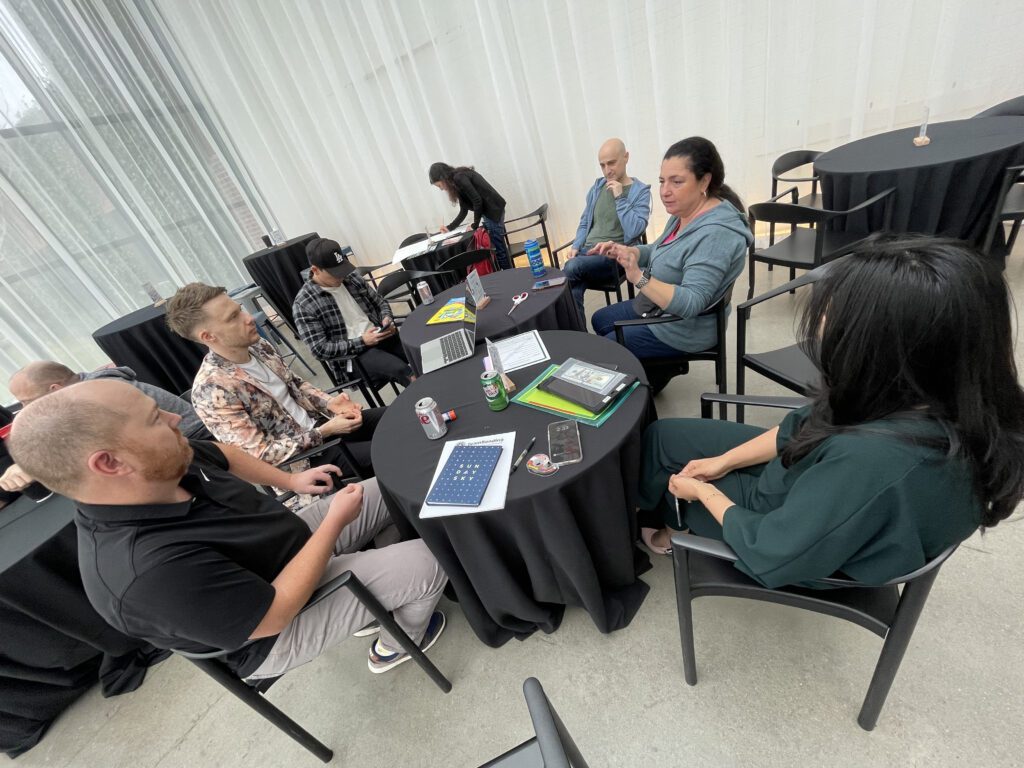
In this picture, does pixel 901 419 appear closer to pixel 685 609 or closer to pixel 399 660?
pixel 685 609

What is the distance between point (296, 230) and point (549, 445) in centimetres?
579

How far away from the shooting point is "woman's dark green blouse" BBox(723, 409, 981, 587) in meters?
0.67

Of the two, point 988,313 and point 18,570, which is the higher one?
point 988,313

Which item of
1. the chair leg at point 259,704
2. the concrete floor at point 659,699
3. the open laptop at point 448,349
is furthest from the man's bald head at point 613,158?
the chair leg at point 259,704

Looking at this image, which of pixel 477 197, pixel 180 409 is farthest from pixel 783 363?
pixel 477 197

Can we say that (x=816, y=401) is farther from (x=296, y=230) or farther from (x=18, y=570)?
(x=296, y=230)

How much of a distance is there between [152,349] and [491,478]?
11.3ft

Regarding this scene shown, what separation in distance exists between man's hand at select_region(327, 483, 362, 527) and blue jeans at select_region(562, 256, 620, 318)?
1933 mm

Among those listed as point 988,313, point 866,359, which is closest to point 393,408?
point 866,359

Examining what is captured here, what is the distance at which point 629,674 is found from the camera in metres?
1.25

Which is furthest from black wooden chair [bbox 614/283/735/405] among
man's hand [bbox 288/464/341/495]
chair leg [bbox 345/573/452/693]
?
man's hand [bbox 288/464/341/495]

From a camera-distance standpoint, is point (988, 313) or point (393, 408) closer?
point (988, 313)

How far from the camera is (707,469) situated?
3.68 feet

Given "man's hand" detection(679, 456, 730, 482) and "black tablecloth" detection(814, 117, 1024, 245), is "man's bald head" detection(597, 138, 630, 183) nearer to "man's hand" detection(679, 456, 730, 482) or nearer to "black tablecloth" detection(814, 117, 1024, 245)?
"black tablecloth" detection(814, 117, 1024, 245)
